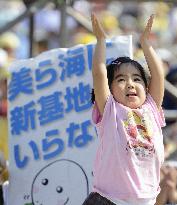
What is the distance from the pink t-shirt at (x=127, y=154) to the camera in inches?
153

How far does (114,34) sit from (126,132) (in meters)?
5.89

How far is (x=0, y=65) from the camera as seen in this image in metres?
6.73

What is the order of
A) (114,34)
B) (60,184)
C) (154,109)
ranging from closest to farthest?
(154,109) < (60,184) < (114,34)

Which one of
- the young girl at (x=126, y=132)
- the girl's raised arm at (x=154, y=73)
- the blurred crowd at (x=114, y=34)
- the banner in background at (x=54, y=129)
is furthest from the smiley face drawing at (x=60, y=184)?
the girl's raised arm at (x=154, y=73)

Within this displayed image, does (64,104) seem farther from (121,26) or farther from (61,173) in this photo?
(121,26)

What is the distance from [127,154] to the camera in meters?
3.88

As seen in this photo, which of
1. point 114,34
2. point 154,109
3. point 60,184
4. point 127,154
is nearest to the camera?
point 127,154

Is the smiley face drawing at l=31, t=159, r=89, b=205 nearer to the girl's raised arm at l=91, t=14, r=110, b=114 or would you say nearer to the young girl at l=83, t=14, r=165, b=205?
the young girl at l=83, t=14, r=165, b=205

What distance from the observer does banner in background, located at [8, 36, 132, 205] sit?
5008 millimetres

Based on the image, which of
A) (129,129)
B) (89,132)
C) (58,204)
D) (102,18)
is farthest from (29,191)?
(102,18)

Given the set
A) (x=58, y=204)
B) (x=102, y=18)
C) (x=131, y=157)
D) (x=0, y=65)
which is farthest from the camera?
(x=102, y=18)

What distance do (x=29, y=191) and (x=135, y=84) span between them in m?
1.38

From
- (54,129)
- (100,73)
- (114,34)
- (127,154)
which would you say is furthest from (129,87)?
(114,34)

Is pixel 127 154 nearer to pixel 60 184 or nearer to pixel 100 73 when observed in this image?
pixel 100 73
